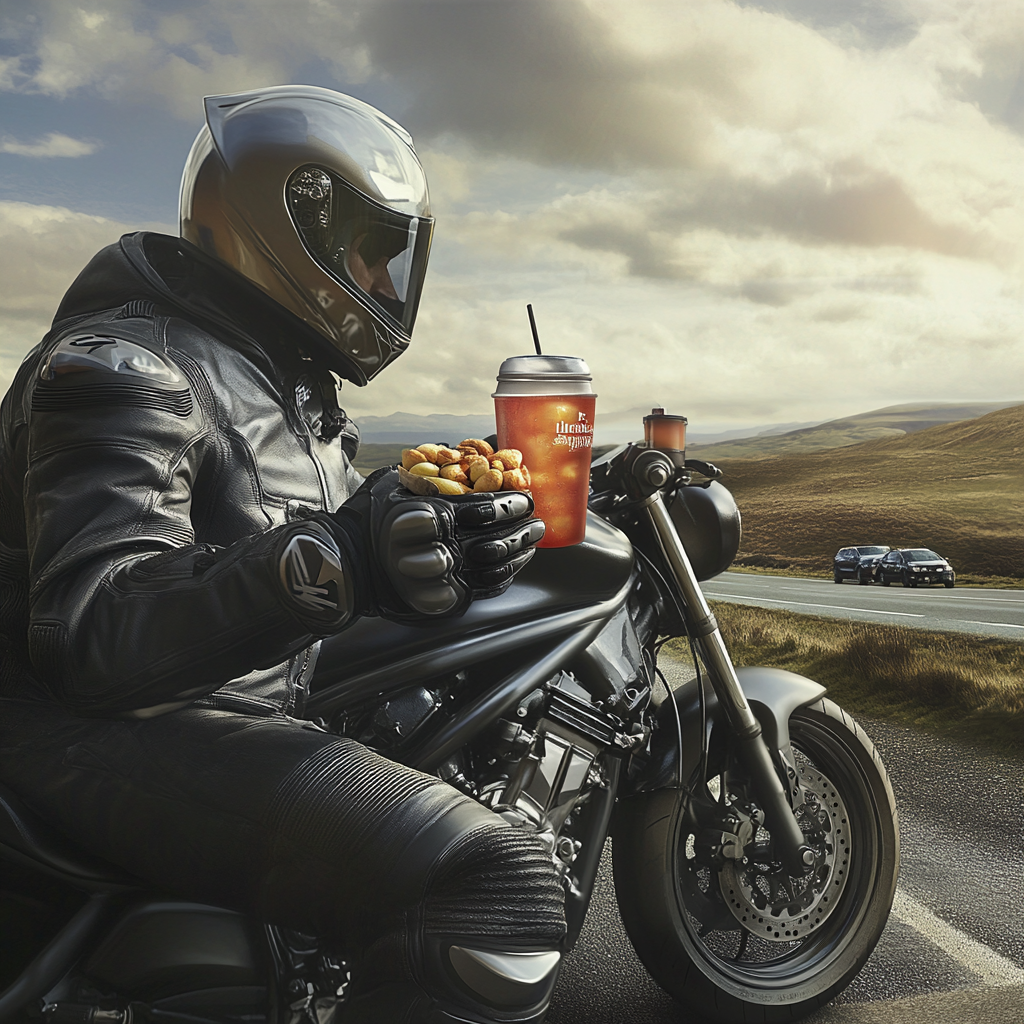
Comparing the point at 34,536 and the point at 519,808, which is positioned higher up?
the point at 34,536

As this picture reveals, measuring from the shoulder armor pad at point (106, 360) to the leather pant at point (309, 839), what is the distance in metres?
0.50

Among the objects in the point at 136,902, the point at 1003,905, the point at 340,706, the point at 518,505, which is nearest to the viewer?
the point at 518,505

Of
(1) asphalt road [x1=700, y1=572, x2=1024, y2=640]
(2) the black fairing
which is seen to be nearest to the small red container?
(2) the black fairing

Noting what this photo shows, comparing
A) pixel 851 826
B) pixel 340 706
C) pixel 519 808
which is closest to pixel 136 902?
pixel 340 706

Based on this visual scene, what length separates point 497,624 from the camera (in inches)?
66.3

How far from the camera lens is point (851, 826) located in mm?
2289

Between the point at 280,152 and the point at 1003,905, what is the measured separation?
9.88ft

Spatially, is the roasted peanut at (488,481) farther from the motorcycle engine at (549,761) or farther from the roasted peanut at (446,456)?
the motorcycle engine at (549,761)

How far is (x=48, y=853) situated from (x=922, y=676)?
20.0 feet

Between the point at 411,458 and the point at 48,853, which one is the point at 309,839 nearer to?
the point at 48,853

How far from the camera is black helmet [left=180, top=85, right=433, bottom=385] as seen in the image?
163 centimetres

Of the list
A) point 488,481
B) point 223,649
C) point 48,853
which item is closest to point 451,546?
point 488,481

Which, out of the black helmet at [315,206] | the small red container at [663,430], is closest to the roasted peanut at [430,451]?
A: the black helmet at [315,206]

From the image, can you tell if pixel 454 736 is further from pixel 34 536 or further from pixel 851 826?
pixel 851 826
